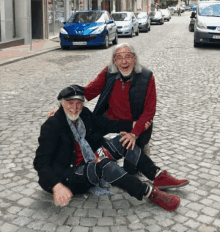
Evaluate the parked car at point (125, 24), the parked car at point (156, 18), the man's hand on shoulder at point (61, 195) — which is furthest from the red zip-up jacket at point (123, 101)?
the parked car at point (156, 18)

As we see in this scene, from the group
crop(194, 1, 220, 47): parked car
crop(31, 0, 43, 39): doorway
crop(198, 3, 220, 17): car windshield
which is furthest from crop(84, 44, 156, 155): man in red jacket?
crop(31, 0, 43, 39): doorway

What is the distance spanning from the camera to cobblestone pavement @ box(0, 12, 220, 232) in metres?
3.12

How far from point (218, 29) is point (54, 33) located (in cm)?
1103

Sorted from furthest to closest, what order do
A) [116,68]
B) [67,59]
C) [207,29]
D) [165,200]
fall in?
[207,29] → [67,59] → [116,68] → [165,200]

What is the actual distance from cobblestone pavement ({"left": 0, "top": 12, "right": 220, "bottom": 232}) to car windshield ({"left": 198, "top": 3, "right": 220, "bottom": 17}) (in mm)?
6925

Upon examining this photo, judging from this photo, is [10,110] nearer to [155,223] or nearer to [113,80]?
[113,80]

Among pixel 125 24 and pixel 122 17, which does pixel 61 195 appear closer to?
pixel 125 24

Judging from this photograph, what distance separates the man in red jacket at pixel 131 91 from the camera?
12.2ft

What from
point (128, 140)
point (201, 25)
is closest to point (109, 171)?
point (128, 140)

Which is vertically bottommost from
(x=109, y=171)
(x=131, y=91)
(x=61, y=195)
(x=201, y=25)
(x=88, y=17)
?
(x=61, y=195)

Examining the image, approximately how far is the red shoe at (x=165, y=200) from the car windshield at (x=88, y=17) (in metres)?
13.9

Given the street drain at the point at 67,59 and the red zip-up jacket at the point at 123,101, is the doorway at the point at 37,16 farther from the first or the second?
the red zip-up jacket at the point at 123,101

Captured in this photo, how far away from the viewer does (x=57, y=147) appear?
3.36m

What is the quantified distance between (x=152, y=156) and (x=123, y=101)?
3.13 feet
